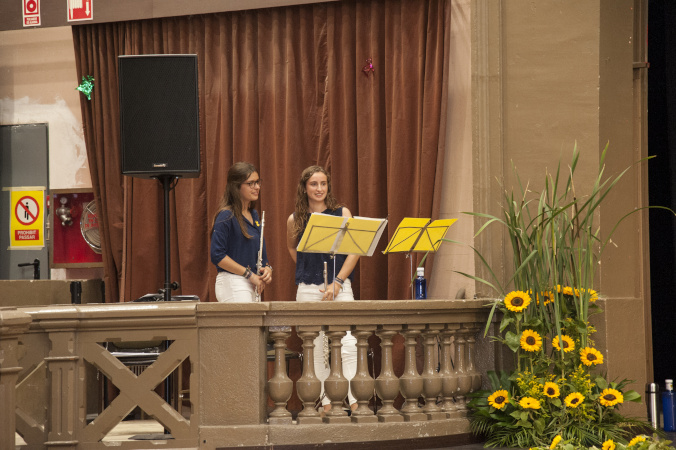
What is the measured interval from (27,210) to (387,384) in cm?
391

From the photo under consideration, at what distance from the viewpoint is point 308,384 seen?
3828 mm

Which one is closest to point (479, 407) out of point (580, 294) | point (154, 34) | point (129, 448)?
point (580, 294)

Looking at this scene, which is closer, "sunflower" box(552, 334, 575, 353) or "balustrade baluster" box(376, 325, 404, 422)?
"balustrade baluster" box(376, 325, 404, 422)

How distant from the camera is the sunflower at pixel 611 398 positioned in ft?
13.3

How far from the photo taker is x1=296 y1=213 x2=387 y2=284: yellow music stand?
417 cm

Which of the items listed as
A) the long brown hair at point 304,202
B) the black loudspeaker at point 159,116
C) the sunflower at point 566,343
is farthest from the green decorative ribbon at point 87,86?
the sunflower at point 566,343

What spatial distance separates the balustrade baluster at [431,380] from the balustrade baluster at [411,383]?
36mm

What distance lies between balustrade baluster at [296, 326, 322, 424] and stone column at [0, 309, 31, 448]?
1.28m

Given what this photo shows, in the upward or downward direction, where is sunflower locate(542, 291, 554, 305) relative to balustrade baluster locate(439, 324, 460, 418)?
upward

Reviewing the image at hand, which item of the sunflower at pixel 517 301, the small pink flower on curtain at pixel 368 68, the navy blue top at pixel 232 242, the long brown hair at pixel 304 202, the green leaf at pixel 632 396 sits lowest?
the green leaf at pixel 632 396

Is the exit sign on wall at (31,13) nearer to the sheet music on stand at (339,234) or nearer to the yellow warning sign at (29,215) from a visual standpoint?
the yellow warning sign at (29,215)

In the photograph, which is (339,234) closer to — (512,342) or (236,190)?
(236,190)

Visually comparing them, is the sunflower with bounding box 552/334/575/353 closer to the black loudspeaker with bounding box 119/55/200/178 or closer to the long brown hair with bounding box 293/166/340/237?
the long brown hair with bounding box 293/166/340/237

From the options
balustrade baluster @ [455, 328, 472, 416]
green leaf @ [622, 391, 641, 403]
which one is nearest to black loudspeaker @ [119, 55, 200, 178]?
balustrade baluster @ [455, 328, 472, 416]
